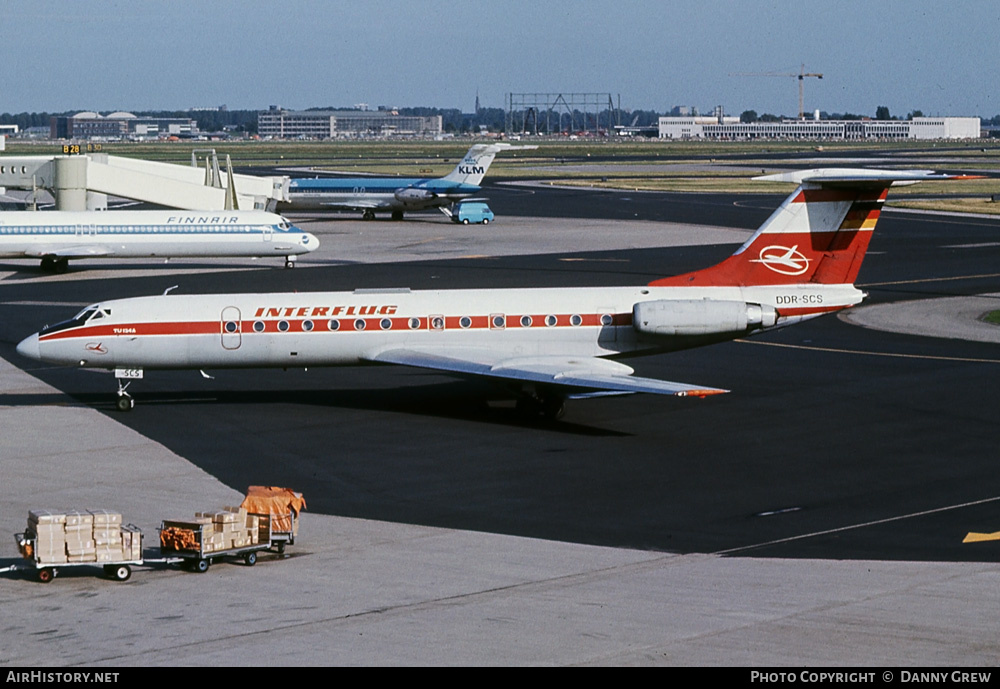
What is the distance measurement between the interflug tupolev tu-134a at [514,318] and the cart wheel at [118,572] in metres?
12.7

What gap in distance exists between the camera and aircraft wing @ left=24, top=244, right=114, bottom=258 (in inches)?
2429

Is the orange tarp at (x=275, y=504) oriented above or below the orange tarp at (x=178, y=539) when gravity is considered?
above

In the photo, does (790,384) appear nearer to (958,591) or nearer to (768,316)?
(768,316)

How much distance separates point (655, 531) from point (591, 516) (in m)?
1.37

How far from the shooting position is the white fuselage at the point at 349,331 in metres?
31.8

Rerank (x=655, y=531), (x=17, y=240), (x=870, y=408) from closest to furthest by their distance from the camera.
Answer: (x=655, y=531) → (x=870, y=408) → (x=17, y=240)

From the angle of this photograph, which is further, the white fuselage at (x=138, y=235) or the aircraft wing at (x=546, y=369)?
the white fuselage at (x=138, y=235)

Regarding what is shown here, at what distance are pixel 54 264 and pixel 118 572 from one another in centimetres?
4706

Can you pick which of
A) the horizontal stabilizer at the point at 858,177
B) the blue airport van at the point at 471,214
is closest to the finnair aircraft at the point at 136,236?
the blue airport van at the point at 471,214

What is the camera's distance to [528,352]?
1252 inches

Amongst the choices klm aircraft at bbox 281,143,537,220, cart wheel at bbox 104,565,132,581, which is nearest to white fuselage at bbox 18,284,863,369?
cart wheel at bbox 104,565,132,581

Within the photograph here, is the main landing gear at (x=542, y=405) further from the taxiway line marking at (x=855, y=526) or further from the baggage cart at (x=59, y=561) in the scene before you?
the baggage cart at (x=59, y=561)

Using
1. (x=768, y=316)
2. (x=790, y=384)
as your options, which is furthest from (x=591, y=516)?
(x=790, y=384)

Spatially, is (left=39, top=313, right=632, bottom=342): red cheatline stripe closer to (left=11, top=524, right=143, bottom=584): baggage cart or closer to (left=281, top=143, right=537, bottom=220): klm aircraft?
(left=11, top=524, right=143, bottom=584): baggage cart
